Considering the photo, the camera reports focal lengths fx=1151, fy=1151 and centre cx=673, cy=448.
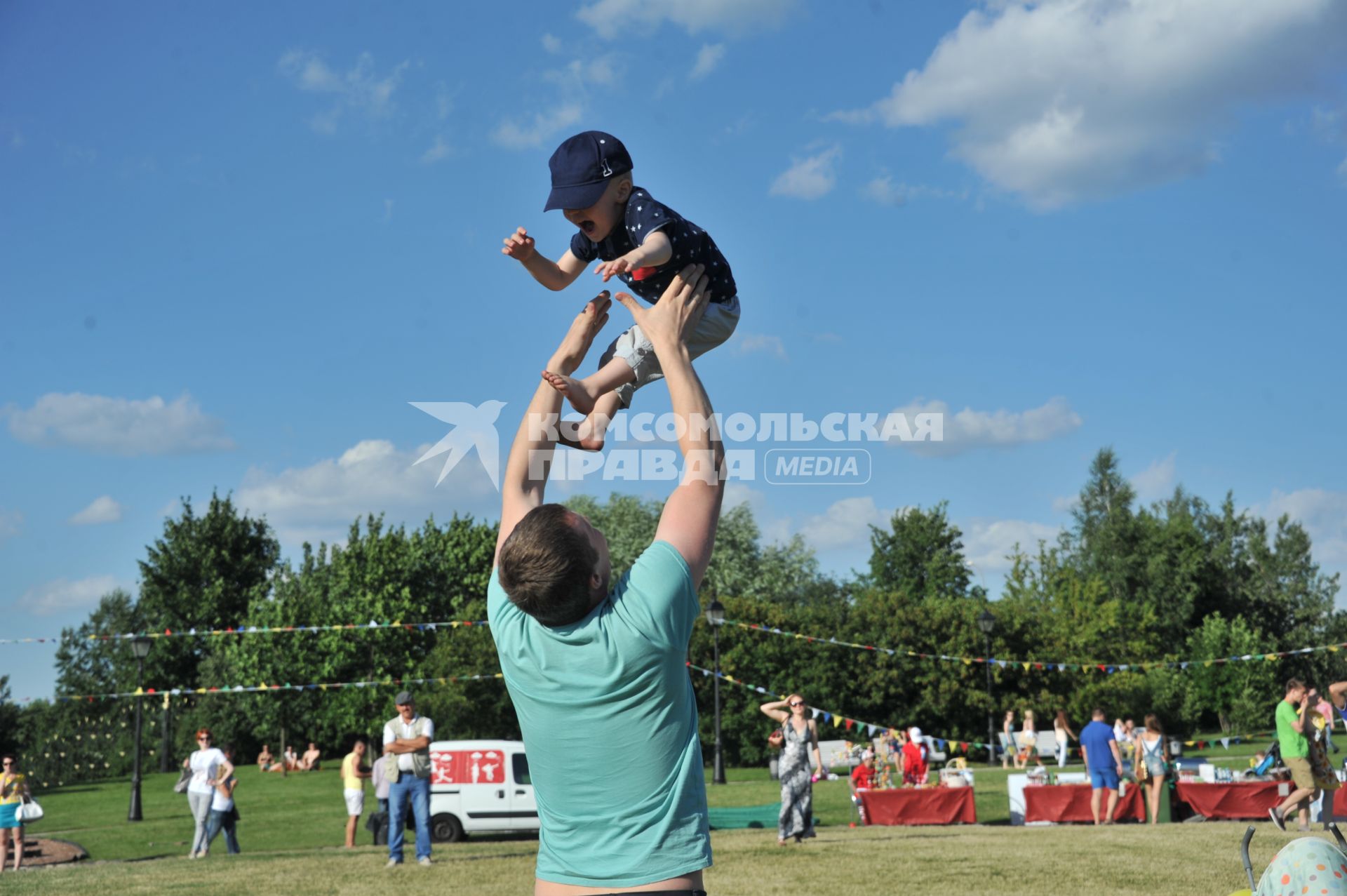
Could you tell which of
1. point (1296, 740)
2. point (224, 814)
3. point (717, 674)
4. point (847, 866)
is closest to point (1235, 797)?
point (1296, 740)

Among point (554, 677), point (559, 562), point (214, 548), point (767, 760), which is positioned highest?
point (214, 548)

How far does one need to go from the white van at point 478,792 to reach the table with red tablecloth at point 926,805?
6.09 meters

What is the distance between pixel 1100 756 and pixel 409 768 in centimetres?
1052

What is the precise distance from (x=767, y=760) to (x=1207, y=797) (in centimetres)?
2659

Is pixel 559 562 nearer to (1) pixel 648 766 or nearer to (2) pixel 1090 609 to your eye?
(1) pixel 648 766

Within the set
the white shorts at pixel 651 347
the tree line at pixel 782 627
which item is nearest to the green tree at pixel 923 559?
the tree line at pixel 782 627

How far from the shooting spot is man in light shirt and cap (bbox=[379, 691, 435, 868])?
14.3 m

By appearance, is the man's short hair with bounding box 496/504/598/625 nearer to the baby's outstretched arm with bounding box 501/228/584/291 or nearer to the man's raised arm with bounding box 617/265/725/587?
the man's raised arm with bounding box 617/265/725/587

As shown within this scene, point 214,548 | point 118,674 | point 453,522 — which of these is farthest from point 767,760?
point 118,674

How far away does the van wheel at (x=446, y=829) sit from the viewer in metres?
20.3

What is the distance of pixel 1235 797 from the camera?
61.1ft

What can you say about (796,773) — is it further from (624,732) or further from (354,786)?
(624,732)

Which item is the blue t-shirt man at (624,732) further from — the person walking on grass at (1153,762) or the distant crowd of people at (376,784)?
the person walking on grass at (1153,762)

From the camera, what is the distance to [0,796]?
16.7 m
